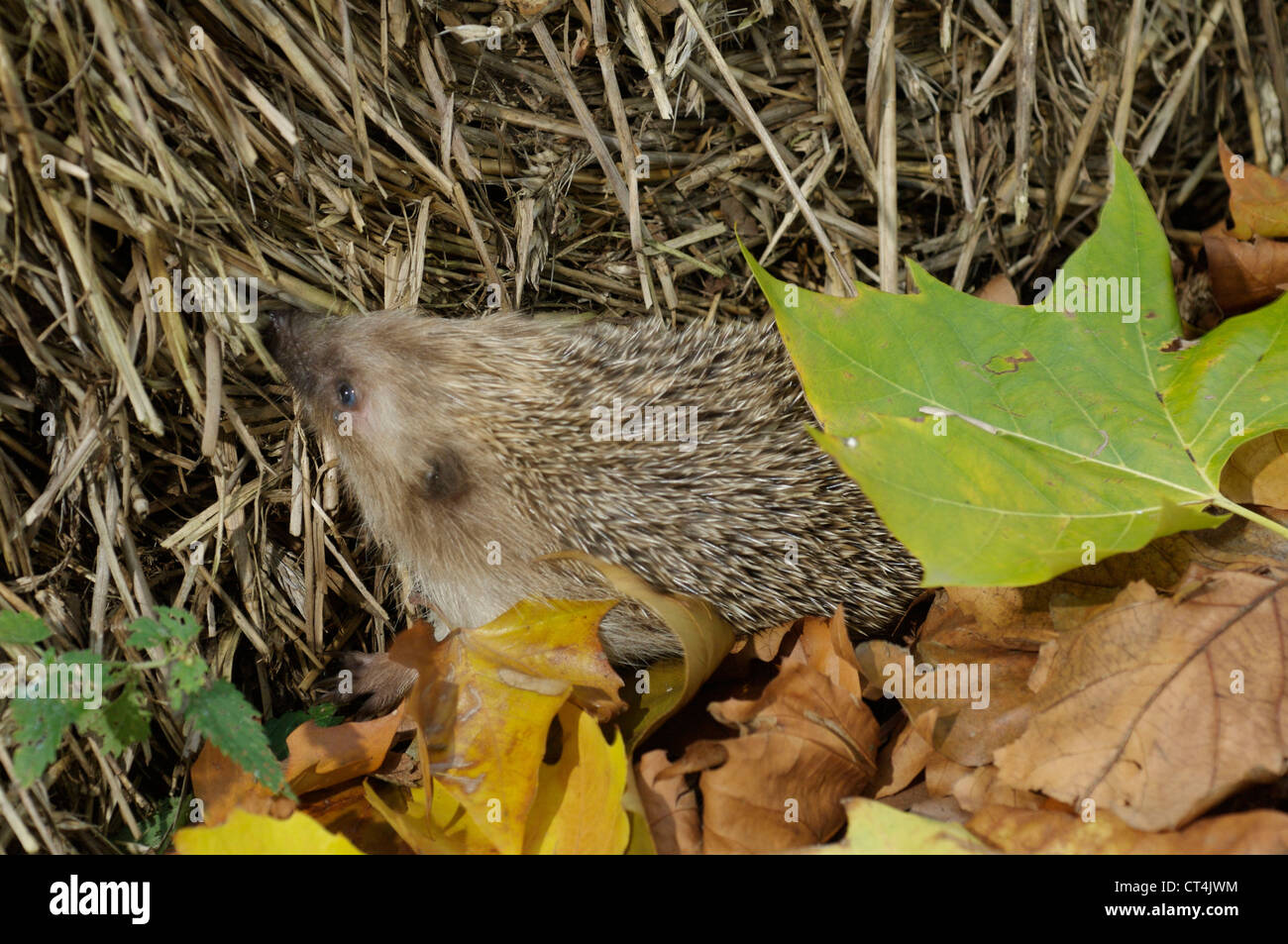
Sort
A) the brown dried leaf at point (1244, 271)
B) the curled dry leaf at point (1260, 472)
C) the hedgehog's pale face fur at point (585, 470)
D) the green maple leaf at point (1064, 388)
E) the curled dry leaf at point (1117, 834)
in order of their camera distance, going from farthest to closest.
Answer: the brown dried leaf at point (1244, 271) → the hedgehog's pale face fur at point (585, 470) → the curled dry leaf at point (1260, 472) → the green maple leaf at point (1064, 388) → the curled dry leaf at point (1117, 834)

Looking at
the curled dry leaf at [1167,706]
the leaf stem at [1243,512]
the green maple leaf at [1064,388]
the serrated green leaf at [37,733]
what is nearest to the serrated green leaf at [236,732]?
the serrated green leaf at [37,733]

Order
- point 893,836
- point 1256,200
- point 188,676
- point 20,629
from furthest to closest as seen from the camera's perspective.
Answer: point 1256,200 < point 20,629 < point 188,676 < point 893,836

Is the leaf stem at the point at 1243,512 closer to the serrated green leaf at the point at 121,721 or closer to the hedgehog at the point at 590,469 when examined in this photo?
the hedgehog at the point at 590,469

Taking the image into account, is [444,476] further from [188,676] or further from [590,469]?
[188,676]

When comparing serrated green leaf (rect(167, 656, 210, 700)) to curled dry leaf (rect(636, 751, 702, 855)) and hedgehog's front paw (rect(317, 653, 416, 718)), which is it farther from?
curled dry leaf (rect(636, 751, 702, 855))

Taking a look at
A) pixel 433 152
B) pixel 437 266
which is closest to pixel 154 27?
pixel 433 152

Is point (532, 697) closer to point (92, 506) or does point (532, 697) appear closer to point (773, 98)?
point (92, 506)

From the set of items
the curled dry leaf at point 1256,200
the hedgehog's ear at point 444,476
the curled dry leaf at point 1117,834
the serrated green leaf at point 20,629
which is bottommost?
the curled dry leaf at point 1117,834

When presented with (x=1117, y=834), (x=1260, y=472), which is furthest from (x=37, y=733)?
(x=1260, y=472)
